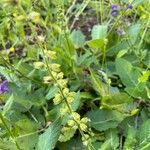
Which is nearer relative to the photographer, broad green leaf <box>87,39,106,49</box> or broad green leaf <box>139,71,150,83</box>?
broad green leaf <box>139,71,150,83</box>

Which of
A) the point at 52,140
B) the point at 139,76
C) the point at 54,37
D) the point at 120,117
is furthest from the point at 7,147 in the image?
the point at 54,37

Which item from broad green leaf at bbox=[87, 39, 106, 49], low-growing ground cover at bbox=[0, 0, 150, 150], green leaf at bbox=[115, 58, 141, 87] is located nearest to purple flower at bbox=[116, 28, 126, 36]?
low-growing ground cover at bbox=[0, 0, 150, 150]

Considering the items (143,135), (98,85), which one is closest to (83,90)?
(98,85)

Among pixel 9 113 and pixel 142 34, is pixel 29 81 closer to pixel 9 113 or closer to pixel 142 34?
pixel 9 113

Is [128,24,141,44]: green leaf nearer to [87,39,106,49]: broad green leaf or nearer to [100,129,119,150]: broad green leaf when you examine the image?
[87,39,106,49]: broad green leaf

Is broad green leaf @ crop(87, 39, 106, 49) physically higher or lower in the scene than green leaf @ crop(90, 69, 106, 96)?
higher

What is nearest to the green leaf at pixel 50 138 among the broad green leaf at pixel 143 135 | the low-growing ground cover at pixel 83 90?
the low-growing ground cover at pixel 83 90

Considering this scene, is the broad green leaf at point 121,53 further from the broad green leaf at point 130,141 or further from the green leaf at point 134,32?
the broad green leaf at point 130,141

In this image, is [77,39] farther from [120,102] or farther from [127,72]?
[120,102]
